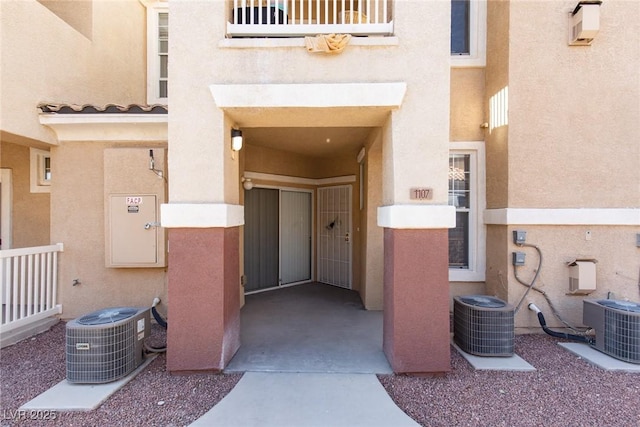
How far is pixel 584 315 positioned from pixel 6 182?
10832 millimetres

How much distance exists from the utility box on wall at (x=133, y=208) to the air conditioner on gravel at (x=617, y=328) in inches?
276

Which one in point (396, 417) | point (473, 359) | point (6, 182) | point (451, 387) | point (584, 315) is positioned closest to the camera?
point (396, 417)

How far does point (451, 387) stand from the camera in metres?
3.62

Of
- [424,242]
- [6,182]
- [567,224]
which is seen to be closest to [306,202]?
[424,242]

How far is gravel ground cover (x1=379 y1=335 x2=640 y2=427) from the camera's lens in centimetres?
309

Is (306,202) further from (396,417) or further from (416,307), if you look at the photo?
(396,417)

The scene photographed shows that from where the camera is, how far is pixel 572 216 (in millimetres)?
5141

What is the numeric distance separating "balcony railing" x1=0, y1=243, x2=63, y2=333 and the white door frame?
131 centimetres

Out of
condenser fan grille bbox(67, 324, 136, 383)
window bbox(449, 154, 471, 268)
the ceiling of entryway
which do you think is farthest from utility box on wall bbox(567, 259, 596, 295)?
condenser fan grille bbox(67, 324, 136, 383)

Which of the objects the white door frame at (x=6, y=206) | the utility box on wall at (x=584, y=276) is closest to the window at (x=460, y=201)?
the utility box on wall at (x=584, y=276)

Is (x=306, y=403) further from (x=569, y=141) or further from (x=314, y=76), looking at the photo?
(x=569, y=141)

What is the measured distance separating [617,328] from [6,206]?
427 inches

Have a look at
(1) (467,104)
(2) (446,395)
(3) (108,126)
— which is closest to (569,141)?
(1) (467,104)

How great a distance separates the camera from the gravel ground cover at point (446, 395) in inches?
121
